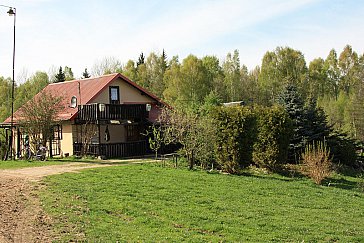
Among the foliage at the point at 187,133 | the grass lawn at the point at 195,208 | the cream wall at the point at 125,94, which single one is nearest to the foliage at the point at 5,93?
the cream wall at the point at 125,94

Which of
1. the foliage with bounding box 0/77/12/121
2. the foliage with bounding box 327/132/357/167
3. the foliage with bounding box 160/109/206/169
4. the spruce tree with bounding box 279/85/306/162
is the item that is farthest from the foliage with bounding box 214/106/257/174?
the foliage with bounding box 0/77/12/121

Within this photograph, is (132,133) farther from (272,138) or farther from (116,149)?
(272,138)

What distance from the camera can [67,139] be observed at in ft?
89.4

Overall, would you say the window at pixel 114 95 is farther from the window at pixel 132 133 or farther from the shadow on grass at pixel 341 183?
the shadow on grass at pixel 341 183

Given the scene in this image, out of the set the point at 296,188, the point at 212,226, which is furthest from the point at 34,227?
the point at 296,188

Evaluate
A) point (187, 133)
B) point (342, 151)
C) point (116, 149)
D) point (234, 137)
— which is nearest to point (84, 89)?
point (116, 149)

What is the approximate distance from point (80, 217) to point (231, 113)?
434 inches

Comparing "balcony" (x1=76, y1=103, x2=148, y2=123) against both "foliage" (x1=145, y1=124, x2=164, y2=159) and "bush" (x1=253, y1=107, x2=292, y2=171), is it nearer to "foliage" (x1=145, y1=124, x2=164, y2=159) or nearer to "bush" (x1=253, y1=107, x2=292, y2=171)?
"foliage" (x1=145, y1=124, x2=164, y2=159)

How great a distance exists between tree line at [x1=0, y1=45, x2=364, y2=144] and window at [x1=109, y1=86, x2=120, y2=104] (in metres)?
16.0

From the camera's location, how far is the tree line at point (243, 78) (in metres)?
48.1

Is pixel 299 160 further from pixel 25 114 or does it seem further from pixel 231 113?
pixel 25 114

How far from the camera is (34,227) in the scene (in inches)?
360

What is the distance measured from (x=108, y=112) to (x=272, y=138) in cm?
1029

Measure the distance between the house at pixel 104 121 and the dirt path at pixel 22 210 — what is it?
8.19 metres
